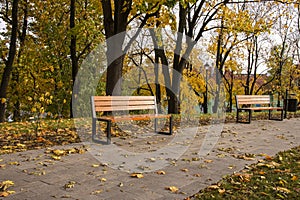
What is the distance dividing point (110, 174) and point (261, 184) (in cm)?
180

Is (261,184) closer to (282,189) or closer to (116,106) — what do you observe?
(282,189)

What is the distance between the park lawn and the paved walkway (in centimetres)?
16

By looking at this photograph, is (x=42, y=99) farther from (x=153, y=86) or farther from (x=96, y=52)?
(x=153, y=86)

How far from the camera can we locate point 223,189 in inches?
136

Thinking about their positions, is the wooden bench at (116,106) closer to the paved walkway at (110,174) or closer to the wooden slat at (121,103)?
the wooden slat at (121,103)

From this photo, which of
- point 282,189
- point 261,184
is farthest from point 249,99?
point 282,189

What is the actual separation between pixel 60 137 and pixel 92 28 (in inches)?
304

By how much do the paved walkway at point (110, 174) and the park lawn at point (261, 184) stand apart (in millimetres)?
162

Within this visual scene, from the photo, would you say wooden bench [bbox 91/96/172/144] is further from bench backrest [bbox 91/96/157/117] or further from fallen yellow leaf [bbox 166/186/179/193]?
fallen yellow leaf [bbox 166/186/179/193]

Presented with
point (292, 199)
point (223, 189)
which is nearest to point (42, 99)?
point (223, 189)

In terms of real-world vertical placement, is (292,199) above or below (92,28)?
below

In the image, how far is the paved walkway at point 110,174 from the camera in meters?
3.29

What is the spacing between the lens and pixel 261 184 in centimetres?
367

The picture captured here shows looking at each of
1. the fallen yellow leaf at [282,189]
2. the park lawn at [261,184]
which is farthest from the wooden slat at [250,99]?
the fallen yellow leaf at [282,189]
